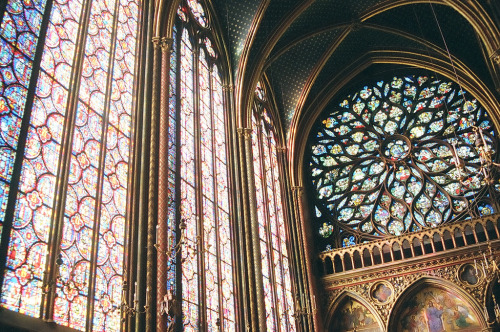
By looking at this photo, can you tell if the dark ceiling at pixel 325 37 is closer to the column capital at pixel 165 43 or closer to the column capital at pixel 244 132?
the column capital at pixel 244 132

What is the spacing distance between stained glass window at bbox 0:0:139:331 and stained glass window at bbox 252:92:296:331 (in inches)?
237

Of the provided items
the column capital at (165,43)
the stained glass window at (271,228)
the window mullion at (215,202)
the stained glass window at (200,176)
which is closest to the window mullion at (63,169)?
the column capital at (165,43)

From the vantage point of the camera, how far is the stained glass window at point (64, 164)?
7.34 meters

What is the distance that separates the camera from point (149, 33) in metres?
11.7

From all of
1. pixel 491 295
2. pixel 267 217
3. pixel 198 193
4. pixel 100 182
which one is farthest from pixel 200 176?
pixel 491 295

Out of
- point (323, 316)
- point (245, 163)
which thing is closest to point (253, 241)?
point (245, 163)

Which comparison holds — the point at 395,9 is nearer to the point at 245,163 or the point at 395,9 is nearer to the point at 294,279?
the point at 245,163

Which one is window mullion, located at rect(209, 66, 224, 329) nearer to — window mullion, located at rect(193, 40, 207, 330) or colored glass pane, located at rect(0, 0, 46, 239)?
window mullion, located at rect(193, 40, 207, 330)

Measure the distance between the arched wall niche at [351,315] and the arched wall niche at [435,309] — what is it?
58cm

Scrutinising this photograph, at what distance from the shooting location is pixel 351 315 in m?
16.6

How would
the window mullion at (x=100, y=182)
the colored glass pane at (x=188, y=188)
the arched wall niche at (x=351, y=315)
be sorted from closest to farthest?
the window mullion at (x=100, y=182)
the colored glass pane at (x=188, y=188)
the arched wall niche at (x=351, y=315)

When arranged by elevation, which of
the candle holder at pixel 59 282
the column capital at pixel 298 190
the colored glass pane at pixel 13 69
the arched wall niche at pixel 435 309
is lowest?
the candle holder at pixel 59 282

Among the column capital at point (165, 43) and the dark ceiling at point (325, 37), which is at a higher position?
→ the dark ceiling at point (325, 37)

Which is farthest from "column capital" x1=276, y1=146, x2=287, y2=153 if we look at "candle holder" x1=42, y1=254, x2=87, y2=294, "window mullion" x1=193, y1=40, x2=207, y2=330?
"candle holder" x1=42, y1=254, x2=87, y2=294
